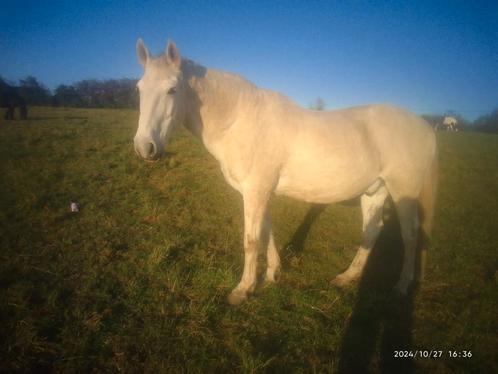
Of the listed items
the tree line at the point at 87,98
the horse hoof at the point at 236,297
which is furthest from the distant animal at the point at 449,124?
the horse hoof at the point at 236,297

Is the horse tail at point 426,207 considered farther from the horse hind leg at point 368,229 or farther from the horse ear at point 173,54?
the horse ear at point 173,54

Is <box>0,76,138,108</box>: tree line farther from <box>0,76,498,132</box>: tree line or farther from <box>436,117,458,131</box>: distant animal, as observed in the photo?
<box>436,117,458,131</box>: distant animal

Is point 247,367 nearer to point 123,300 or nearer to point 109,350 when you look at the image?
point 109,350

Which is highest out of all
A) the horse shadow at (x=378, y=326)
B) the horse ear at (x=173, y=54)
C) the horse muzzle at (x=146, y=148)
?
the horse ear at (x=173, y=54)

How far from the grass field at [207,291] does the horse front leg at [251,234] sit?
16cm

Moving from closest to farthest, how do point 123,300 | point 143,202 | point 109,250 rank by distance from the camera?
1. point 123,300
2. point 109,250
3. point 143,202

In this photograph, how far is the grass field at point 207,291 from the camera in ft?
8.99

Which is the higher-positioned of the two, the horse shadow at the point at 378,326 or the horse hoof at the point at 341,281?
the horse hoof at the point at 341,281

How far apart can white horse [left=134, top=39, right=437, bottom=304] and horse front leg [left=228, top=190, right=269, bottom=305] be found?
0.01 meters

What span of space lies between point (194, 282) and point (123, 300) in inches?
36.3

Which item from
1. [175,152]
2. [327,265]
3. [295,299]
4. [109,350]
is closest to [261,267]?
[295,299]

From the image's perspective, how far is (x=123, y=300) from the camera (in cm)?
329

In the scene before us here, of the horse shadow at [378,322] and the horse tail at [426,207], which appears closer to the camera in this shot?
the horse shadow at [378,322]

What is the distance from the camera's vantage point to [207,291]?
353 centimetres
